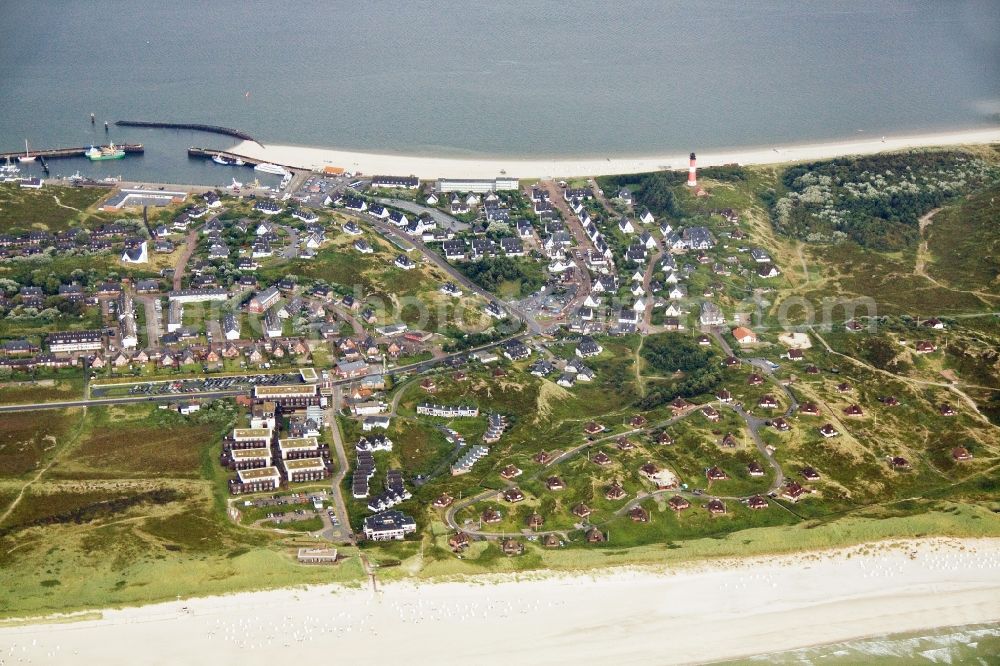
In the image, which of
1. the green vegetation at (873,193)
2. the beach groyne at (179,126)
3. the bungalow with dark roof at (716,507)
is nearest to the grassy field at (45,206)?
the beach groyne at (179,126)

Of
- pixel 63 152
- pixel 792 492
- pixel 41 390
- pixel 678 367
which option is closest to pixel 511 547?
pixel 792 492

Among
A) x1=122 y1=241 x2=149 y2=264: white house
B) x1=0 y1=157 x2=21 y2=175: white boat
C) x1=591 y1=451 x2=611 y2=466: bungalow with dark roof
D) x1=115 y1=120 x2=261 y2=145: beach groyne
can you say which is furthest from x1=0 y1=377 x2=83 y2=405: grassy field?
x1=115 y1=120 x2=261 y2=145: beach groyne

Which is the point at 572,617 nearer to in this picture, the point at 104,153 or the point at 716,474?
the point at 716,474

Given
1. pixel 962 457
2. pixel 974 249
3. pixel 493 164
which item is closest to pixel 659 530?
pixel 962 457

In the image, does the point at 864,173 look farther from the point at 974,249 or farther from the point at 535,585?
the point at 535,585

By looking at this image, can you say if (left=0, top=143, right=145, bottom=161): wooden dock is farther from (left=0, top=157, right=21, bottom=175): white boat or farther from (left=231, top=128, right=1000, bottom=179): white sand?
(left=231, top=128, right=1000, bottom=179): white sand

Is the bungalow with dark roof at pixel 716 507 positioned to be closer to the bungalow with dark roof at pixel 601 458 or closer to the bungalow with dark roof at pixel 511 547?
the bungalow with dark roof at pixel 601 458
